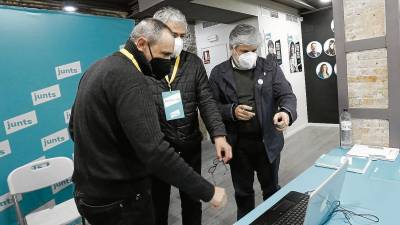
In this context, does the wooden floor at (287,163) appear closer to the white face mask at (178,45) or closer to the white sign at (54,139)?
the white sign at (54,139)

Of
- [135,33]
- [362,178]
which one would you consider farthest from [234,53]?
[362,178]

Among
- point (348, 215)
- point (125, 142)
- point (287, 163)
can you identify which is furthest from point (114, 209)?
point (287, 163)

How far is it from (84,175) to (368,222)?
1.06 meters

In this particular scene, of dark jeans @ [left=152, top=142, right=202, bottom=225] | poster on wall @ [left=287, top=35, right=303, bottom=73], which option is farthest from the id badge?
poster on wall @ [left=287, top=35, right=303, bottom=73]

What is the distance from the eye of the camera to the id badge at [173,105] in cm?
159

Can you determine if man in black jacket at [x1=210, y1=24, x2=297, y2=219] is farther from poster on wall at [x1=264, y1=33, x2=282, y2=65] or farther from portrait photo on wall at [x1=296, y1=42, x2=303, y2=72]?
portrait photo on wall at [x1=296, y1=42, x2=303, y2=72]

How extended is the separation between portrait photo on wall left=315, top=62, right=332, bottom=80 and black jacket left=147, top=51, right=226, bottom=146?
14.3 feet

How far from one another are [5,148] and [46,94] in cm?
50

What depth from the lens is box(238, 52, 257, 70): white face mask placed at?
1.75 metres

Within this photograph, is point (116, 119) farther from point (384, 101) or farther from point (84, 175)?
point (384, 101)

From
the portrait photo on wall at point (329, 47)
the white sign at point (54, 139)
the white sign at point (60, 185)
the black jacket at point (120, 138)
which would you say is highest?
the portrait photo on wall at point (329, 47)

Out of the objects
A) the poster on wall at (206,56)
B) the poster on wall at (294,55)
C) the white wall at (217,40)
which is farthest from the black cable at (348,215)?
the poster on wall at (294,55)

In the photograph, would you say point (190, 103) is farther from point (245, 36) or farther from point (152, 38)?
point (152, 38)

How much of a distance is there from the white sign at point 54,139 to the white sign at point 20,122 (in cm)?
17
